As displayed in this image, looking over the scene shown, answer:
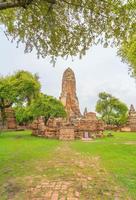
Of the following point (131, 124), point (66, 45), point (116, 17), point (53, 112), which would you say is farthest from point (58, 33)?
point (131, 124)

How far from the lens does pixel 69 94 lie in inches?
2864

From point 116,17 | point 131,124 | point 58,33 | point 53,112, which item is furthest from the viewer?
point 131,124

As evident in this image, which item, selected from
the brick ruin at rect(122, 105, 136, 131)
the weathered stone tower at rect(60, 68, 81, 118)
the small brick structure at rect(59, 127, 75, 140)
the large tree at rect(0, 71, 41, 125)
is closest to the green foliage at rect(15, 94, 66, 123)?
the large tree at rect(0, 71, 41, 125)

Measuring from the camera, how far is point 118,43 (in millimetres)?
14922

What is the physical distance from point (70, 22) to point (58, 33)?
30.9 inches

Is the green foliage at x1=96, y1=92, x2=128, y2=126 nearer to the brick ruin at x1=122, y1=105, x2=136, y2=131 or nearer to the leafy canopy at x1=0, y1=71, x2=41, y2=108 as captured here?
the brick ruin at x1=122, y1=105, x2=136, y2=131

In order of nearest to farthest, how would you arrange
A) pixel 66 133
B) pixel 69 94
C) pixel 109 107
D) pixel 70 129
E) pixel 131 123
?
pixel 66 133 → pixel 70 129 → pixel 131 123 → pixel 69 94 → pixel 109 107

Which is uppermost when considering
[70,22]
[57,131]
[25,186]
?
[70,22]

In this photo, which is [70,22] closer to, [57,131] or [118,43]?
[118,43]

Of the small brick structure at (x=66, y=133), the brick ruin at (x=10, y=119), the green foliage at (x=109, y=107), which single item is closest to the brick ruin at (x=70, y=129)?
the small brick structure at (x=66, y=133)

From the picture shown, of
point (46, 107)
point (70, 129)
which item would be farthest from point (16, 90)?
point (70, 129)

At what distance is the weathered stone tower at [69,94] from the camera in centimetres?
6986

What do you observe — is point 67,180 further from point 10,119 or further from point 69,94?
point 69,94

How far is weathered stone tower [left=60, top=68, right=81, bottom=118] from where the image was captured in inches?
2750
